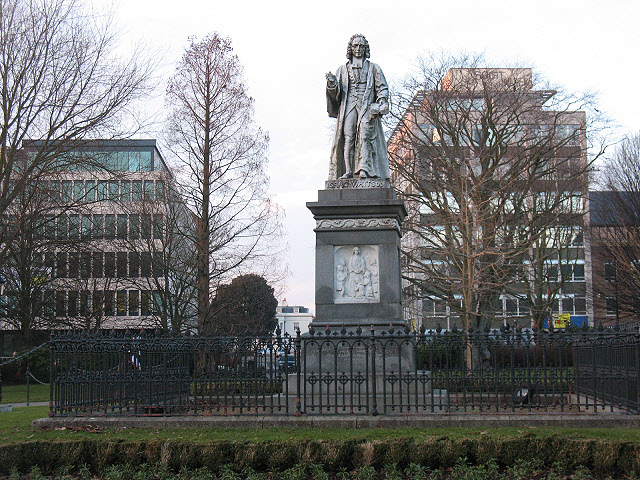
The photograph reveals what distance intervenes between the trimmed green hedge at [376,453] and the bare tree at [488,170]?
63.4 feet

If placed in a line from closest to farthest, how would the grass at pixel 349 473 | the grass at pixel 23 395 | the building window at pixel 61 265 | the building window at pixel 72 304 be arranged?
the grass at pixel 349 473, the grass at pixel 23 395, the building window at pixel 61 265, the building window at pixel 72 304

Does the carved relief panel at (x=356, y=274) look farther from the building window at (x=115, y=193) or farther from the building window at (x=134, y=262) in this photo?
the building window at (x=134, y=262)

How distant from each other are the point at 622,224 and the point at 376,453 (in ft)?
105

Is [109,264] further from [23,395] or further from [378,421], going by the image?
[378,421]

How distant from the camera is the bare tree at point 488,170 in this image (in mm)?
28234

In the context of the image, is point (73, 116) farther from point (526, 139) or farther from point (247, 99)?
point (526, 139)

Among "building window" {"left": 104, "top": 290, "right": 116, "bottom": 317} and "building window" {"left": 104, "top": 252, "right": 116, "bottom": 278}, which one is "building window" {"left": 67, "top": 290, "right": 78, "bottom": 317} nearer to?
"building window" {"left": 104, "top": 290, "right": 116, "bottom": 317}

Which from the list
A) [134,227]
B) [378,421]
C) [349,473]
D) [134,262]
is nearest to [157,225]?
[134,227]

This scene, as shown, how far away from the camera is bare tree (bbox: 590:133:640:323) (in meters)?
34.0

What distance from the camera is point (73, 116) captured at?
20859 mm

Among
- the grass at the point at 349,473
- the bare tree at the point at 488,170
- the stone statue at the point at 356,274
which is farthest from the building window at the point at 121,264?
the grass at the point at 349,473

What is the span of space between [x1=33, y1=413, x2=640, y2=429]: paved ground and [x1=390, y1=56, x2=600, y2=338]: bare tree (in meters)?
17.1

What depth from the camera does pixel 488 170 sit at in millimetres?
27500

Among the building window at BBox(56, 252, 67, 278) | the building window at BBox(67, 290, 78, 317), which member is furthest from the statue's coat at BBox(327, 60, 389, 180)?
the building window at BBox(67, 290, 78, 317)
